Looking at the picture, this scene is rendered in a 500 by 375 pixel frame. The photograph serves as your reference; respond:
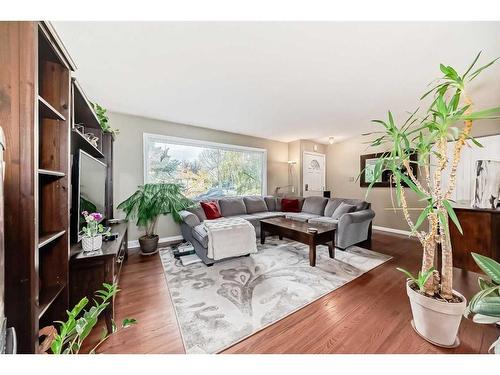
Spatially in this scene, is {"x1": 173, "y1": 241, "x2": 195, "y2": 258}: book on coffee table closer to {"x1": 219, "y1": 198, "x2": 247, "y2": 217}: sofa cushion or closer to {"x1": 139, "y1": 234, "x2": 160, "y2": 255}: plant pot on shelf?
{"x1": 139, "y1": 234, "x2": 160, "y2": 255}: plant pot on shelf

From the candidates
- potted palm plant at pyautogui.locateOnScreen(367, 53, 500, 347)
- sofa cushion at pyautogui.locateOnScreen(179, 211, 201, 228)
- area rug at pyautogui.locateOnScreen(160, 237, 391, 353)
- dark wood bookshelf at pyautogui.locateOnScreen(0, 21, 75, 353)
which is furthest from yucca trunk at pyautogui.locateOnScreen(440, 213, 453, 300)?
sofa cushion at pyautogui.locateOnScreen(179, 211, 201, 228)

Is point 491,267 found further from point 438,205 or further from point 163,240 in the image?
point 163,240

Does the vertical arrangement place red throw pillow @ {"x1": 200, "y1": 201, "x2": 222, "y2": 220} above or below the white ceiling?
below

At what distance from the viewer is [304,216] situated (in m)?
4.03

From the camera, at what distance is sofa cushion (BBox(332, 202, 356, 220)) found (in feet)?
11.7

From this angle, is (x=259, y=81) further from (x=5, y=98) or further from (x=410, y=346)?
(x=410, y=346)

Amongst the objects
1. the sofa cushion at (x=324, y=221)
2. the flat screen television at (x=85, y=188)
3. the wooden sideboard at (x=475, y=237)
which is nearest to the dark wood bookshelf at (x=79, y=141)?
the flat screen television at (x=85, y=188)

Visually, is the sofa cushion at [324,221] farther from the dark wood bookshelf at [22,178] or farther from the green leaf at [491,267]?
the dark wood bookshelf at [22,178]

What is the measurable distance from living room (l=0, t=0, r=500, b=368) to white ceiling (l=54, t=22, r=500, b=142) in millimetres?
20

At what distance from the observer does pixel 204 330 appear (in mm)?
1448

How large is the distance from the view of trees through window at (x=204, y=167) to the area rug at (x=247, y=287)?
60.2 inches
